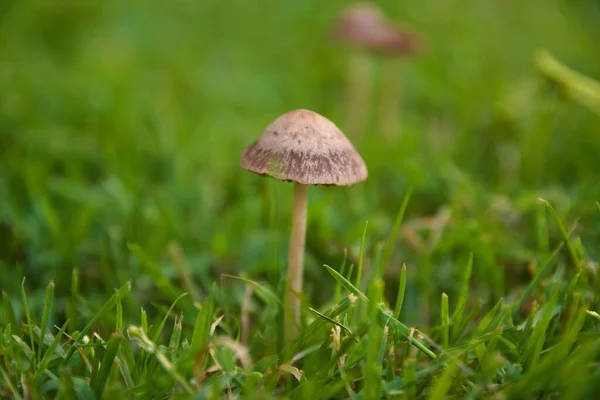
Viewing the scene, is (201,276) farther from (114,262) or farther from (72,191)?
(72,191)

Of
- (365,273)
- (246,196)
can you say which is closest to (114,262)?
(246,196)

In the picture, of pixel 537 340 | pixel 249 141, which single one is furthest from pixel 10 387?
pixel 249 141

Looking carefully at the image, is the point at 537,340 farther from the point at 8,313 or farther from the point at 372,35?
the point at 372,35

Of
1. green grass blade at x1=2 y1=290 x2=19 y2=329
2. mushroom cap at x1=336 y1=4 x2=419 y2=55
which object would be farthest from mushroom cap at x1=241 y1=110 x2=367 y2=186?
mushroom cap at x1=336 y1=4 x2=419 y2=55

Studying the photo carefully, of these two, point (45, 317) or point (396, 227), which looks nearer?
point (45, 317)

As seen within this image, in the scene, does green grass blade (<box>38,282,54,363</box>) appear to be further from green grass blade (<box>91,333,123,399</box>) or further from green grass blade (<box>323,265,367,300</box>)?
green grass blade (<box>323,265,367,300</box>)
